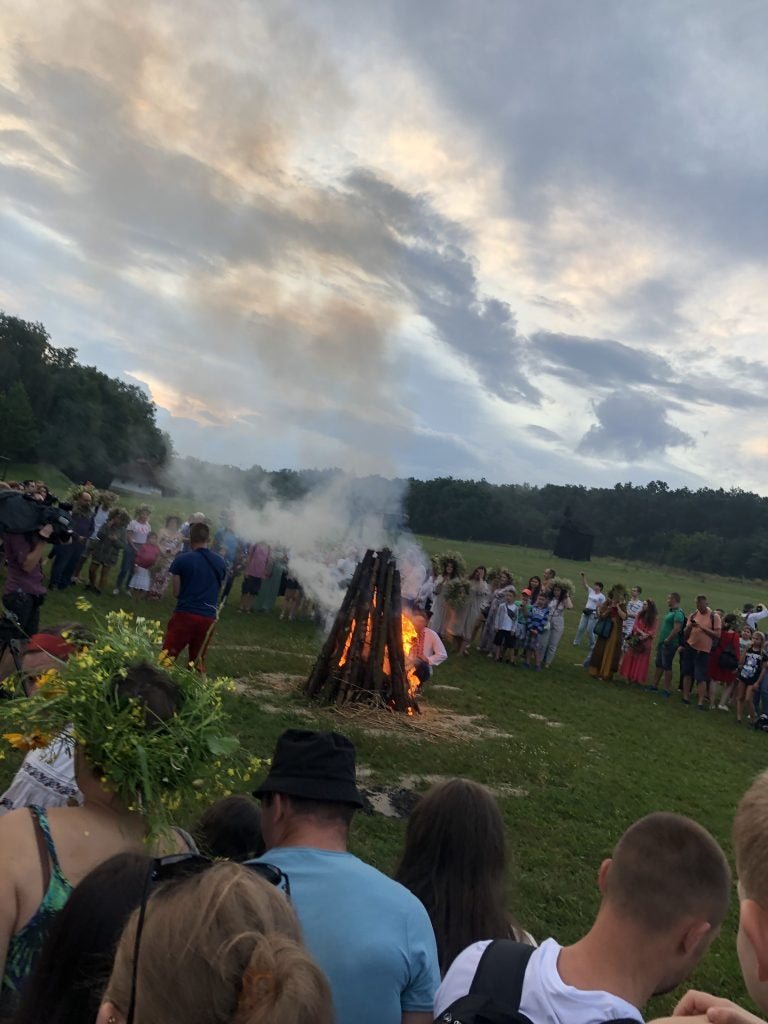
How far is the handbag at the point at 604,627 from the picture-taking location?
17.7 m

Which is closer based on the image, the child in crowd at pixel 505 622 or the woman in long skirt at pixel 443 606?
the child in crowd at pixel 505 622

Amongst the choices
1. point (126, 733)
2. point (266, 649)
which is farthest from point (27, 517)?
point (266, 649)

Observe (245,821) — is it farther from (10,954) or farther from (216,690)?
(10,954)

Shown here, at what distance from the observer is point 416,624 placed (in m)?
11.7

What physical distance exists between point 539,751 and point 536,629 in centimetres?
749

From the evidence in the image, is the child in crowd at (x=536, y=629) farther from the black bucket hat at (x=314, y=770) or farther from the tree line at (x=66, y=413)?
the black bucket hat at (x=314, y=770)

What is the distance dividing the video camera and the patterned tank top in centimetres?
557

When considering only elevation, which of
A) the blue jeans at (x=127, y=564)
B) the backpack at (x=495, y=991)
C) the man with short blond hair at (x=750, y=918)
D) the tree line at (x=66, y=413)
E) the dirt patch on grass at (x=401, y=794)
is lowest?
the dirt patch on grass at (x=401, y=794)

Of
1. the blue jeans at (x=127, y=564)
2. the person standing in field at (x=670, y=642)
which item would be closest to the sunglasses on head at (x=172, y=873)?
the blue jeans at (x=127, y=564)

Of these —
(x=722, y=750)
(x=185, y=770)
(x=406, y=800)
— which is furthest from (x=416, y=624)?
(x=185, y=770)

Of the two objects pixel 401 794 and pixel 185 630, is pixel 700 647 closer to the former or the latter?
pixel 401 794

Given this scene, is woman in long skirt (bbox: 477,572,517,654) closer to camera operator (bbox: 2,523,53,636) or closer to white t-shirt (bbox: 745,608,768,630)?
white t-shirt (bbox: 745,608,768,630)

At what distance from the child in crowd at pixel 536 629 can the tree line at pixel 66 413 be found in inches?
370

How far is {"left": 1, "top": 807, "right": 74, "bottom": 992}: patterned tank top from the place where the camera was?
85.7 inches
